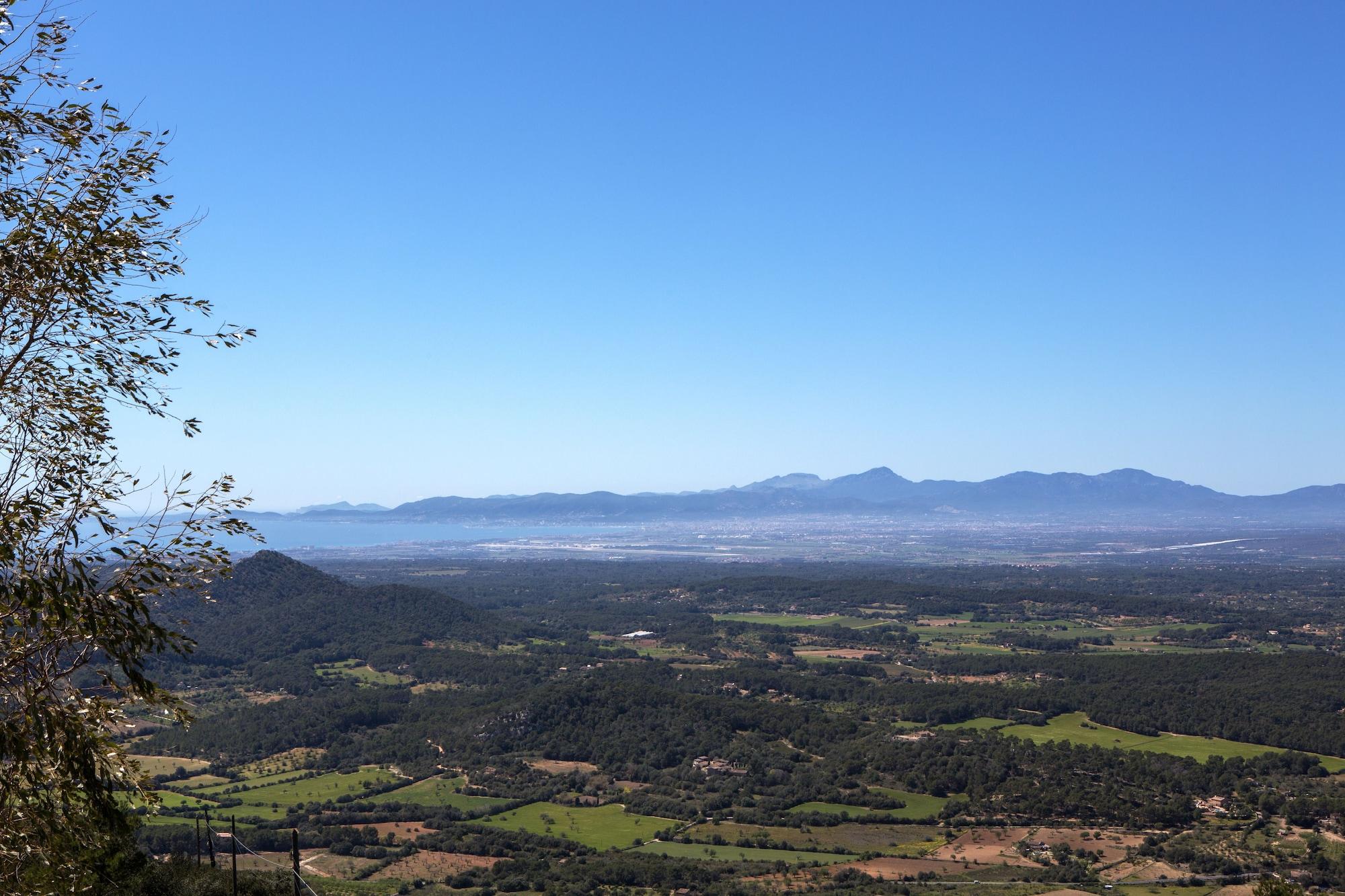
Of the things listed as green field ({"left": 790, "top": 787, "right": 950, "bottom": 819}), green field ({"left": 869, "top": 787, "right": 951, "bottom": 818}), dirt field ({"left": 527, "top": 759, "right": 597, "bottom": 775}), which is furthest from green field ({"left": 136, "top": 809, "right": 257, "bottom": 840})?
green field ({"left": 869, "top": 787, "right": 951, "bottom": 818})

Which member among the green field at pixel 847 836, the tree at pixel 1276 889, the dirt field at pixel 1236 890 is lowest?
the green field at pixel 847 836

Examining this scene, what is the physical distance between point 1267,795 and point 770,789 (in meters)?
31.3

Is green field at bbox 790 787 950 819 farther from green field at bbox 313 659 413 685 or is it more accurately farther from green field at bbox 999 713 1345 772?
green field at bbox 313 659 413 685

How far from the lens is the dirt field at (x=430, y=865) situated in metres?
49.9

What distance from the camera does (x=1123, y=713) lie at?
86312 mm

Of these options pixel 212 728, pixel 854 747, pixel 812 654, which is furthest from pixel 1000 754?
pixel 212 728

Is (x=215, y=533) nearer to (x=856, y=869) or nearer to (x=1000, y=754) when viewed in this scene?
(x=856, y=869)

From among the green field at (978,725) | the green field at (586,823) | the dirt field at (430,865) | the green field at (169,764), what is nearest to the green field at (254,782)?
the green field at (169,764)

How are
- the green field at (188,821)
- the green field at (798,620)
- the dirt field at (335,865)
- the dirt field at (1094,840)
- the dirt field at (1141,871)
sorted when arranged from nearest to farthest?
the dirt field at (1141,871)
the dirt field at (335,865)
the dirt field at (1094,840)
the green field at (188,821)
the green field at (798,620)

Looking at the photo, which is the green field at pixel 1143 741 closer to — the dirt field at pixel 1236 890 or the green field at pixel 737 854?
the dirt field at pixel 1236 890

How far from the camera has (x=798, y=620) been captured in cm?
15538

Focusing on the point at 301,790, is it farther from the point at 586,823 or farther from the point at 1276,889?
the point at 1276,889

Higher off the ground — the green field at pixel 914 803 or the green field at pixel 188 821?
the green field at pixel 188 821

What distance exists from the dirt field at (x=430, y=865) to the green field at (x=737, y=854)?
869 cm
